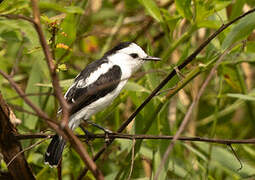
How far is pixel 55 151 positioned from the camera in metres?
2.65

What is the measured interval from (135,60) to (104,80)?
16.7 inches

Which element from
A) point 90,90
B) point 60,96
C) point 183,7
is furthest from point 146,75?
point 60,96

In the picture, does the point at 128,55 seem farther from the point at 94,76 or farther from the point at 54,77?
the point at 54,77

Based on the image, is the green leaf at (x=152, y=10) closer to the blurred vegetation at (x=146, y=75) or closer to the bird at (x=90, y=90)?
the blurred vegetation at (x=146, y=75)

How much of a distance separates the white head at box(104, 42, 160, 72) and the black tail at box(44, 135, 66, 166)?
872 mm

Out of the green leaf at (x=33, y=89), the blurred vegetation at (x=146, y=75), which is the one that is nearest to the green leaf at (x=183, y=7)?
the blurred vegetation at (x=146, y=75)

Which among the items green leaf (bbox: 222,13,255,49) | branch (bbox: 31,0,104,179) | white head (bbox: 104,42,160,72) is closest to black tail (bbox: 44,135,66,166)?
white head (bbox: 104,42,160,72)

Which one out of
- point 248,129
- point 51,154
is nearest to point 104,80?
point 51,154

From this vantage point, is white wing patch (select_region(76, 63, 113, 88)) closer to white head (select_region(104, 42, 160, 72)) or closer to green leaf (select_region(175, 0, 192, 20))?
white head (select_region(104, 42, 160, 72))

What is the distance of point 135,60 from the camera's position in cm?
341

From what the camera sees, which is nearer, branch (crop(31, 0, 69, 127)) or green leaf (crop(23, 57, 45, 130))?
branch (crop(31, 0, 69, 127))

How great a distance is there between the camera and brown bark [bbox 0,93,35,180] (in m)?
2.26

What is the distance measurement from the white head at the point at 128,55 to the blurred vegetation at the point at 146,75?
0.10m

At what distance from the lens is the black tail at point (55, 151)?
261 centimetres
